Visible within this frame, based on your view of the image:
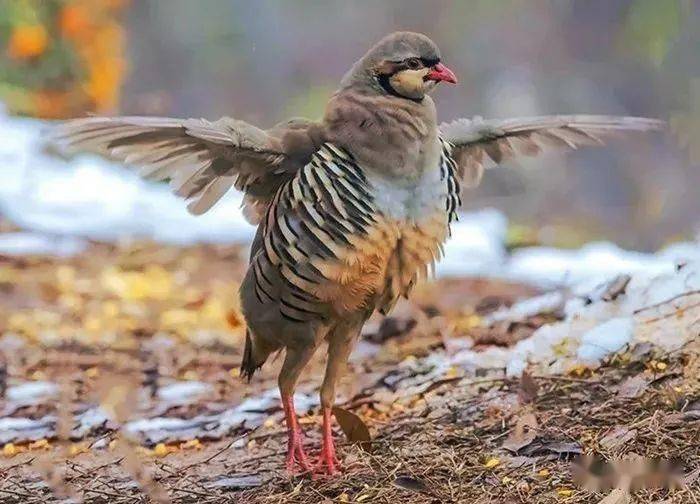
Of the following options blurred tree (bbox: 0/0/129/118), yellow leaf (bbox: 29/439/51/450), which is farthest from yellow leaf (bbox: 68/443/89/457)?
blurred tree (bbox: 0/0/129/118)

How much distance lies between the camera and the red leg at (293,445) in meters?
3.36

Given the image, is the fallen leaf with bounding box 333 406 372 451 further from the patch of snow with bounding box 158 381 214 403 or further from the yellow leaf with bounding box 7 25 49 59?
the yellow leaf with bounding box 7 25 49 59

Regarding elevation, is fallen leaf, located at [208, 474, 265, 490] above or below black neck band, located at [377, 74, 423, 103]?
below

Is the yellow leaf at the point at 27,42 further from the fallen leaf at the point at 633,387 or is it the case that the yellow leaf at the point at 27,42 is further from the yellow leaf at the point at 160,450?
the fallen leaf at the point at 633,387

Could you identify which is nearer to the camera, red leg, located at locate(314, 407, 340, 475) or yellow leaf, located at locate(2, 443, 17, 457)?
red leg, located at locate(314, 407, 340, 475)

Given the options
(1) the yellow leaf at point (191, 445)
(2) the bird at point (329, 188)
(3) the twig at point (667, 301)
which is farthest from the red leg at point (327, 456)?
(3) the twig at point (667, 301)

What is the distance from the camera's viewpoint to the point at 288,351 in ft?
11.5

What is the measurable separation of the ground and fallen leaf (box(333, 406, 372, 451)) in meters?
0.01

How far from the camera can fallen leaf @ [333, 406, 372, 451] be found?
3.65 m

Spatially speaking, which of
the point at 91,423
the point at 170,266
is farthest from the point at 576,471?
the point at 170,266

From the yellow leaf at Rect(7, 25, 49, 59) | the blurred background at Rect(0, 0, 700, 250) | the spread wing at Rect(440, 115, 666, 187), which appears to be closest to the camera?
the spread wing at Rect(440, 115, 666, 187)

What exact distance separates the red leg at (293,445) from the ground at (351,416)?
6 centimetres

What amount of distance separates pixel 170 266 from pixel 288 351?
4744 millimetres

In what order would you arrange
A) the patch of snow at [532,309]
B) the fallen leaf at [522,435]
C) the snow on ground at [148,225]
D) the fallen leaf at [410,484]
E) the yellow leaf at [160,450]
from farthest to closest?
the snow on ground at [148,225] → the patch of snow at [532,309] → the yellow leaf at [160,450] → the fallen leaf at [522,435] → the fallen leaf at [410,484]
